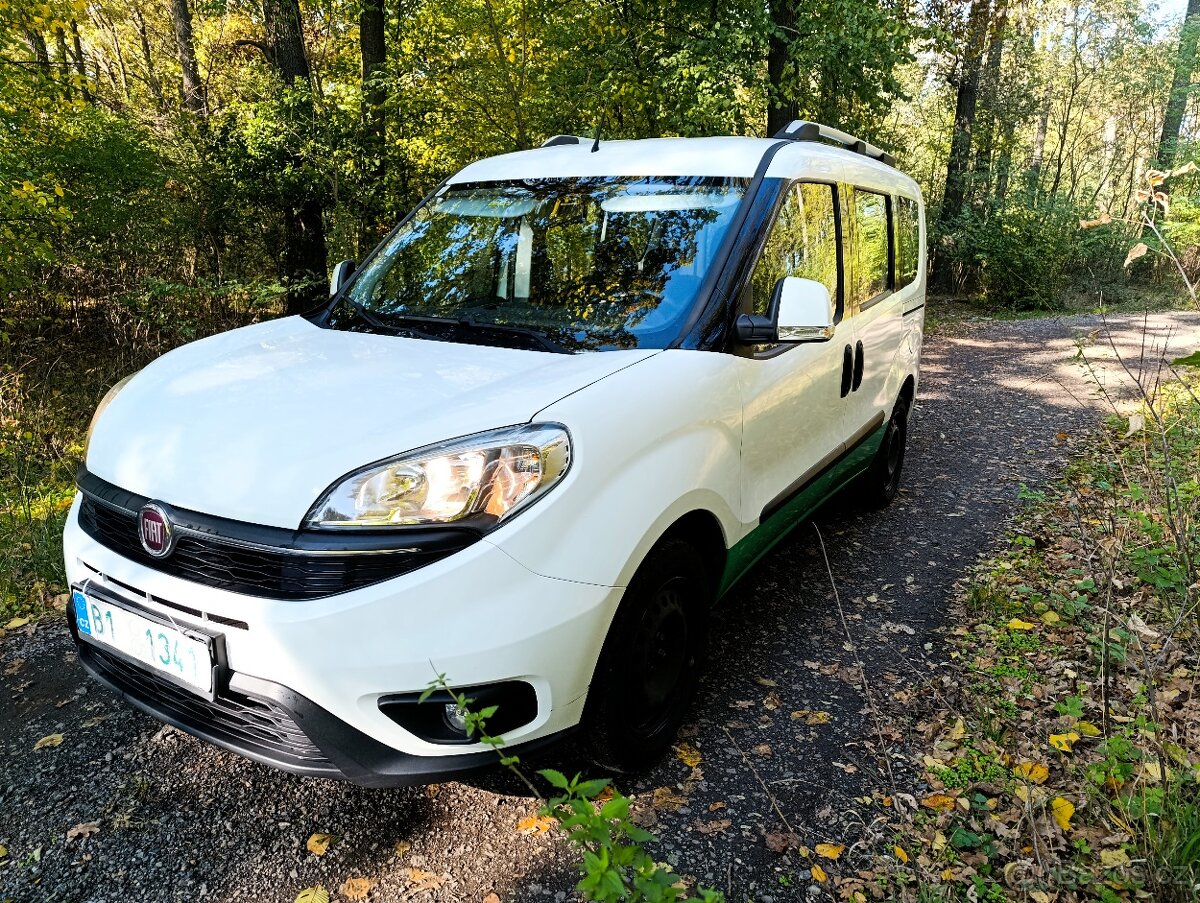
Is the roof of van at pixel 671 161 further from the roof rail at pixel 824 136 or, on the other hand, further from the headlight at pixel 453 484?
the headlight at pixel 453 484

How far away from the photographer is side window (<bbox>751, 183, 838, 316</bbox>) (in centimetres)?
280

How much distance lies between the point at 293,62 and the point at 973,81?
43.0 feet

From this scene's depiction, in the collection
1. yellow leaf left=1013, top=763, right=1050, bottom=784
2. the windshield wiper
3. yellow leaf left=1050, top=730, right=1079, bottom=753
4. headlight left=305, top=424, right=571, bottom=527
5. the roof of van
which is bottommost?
yellow leaf left=1013, top=763, right=1050, bottom=784

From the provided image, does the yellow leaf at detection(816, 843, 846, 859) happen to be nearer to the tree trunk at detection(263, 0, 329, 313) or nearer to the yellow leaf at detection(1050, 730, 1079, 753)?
the yellow leaf at detection(1050, 730, 1079, 753)

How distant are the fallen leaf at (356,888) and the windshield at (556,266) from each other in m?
1.57

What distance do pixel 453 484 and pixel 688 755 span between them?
1.35 meters

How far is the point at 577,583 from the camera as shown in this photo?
1947 mm

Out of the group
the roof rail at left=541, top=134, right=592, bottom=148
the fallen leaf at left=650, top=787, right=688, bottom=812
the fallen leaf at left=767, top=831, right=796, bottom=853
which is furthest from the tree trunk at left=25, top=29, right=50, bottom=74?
the fallen leaf at left=767, top=831, right=796, bottom=853

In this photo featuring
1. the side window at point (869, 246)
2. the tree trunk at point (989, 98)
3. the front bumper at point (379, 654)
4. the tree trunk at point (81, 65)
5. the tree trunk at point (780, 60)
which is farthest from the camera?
the tree trunk at point (989, 98)

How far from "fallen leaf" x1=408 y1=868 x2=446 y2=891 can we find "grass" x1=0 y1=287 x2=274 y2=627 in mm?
3058

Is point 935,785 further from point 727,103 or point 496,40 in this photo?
point 496,40

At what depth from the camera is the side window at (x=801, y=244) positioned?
9.20 ft

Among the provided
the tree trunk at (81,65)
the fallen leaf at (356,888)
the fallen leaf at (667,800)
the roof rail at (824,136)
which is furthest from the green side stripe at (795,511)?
the tree trunk at (81,65)

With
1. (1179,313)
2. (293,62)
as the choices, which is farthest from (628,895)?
(1179,313)
